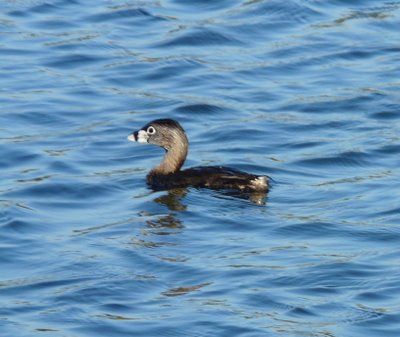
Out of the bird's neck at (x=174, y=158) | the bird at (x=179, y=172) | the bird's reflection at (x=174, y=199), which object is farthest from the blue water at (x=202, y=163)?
the bird's neck at (x=174, y=158)

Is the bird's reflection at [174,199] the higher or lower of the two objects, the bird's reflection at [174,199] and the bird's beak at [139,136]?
the lower

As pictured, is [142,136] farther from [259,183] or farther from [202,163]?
[259,183]

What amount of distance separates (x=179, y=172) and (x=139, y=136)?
75 centimetres

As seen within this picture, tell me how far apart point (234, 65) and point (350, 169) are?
483 cm

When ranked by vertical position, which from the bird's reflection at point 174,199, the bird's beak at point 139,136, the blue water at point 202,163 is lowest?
the bird's reflection at point 174,199

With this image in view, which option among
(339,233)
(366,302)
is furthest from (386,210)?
(366,302)

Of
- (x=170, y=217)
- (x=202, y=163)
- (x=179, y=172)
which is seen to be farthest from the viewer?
(x=202, y=163)

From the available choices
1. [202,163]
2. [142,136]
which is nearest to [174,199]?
[142,136]

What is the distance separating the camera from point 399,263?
46.4 ft

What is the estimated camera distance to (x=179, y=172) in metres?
17.2

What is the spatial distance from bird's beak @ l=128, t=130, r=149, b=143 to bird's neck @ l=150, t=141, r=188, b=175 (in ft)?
1.07

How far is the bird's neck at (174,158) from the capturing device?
17.3m

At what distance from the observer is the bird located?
53.9ft

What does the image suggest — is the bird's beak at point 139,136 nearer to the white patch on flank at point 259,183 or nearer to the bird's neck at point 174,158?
the bird's neck at point 174,158
